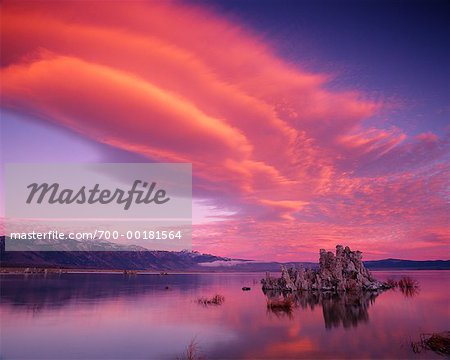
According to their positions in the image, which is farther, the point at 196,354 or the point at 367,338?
the point at 367,338

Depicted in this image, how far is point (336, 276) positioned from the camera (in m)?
70.6

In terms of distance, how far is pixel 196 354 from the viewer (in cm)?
Result: 2245

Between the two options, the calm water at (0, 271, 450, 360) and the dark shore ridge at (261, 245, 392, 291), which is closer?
the calm water at (0, 271, 450, 360)

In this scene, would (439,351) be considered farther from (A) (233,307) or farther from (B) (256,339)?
(A) (233,307)

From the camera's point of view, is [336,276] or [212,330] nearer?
[212,330]

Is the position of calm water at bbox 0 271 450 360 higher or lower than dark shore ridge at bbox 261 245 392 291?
lower

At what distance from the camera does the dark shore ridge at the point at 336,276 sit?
70500 mm

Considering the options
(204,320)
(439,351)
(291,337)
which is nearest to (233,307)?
(204,320)

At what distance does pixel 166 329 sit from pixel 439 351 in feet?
63.7

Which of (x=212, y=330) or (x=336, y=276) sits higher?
(x=336, y=276)

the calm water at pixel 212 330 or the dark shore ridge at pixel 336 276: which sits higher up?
the dark shore ridge at pixel 336 276

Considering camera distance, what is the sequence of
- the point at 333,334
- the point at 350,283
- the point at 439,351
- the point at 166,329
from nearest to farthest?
the point at 439,351, the point at 333,334, the point at 166,329, the point at 350,283

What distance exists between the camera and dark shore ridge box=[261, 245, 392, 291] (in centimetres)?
7050

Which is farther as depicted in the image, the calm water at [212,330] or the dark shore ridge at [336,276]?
the dark shore ridge at [336,276]
